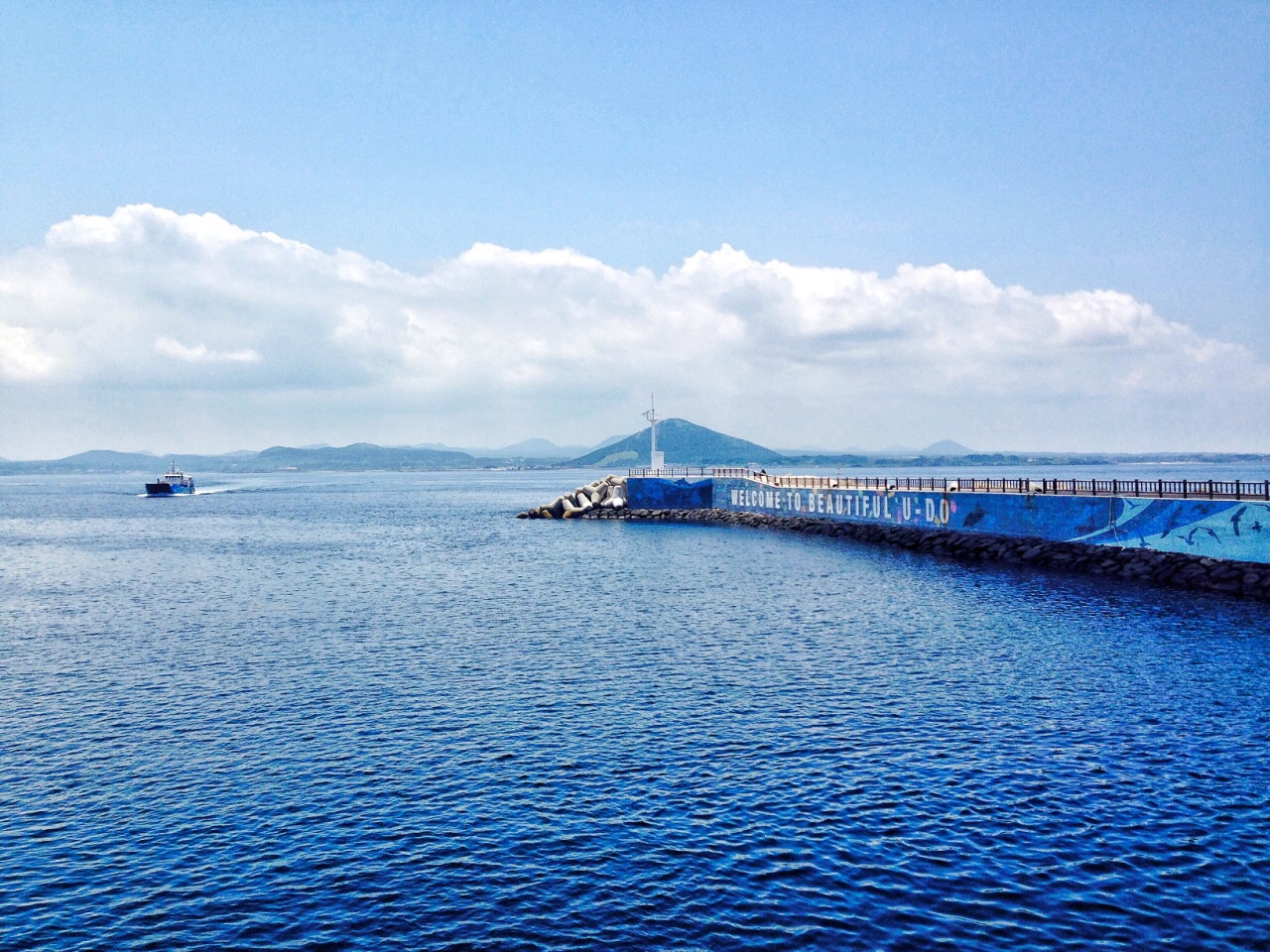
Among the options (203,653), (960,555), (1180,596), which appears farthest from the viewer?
(960,555)

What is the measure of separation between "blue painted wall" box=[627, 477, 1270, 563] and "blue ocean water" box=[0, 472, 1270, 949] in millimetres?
6224

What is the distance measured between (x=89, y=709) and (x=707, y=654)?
22.3 m

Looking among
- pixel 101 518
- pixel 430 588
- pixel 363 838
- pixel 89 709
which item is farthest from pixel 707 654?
pixel 101 518

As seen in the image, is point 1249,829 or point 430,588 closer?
point 1249,829

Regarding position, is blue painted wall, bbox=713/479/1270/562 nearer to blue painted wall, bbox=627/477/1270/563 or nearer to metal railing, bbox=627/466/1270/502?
blue painted wall, bbox=627/477/1270/563

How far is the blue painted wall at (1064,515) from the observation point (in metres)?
52.7

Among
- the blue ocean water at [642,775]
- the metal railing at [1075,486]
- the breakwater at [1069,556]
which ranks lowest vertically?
the blue ocean water at [642,775]

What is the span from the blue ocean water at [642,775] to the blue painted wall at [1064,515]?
6.22 metres

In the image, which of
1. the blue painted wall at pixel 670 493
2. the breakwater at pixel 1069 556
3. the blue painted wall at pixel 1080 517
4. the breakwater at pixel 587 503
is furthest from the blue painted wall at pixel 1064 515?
the breakwater at pixel 587 503

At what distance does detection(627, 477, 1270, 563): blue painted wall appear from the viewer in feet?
173

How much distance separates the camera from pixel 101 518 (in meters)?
137

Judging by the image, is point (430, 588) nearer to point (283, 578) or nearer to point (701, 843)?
point (283, 578)

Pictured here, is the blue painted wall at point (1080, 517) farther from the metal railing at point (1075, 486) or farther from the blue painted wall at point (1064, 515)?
the metal railing at point (1075, 486)

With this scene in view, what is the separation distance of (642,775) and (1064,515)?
Result: 5362 centimetres
